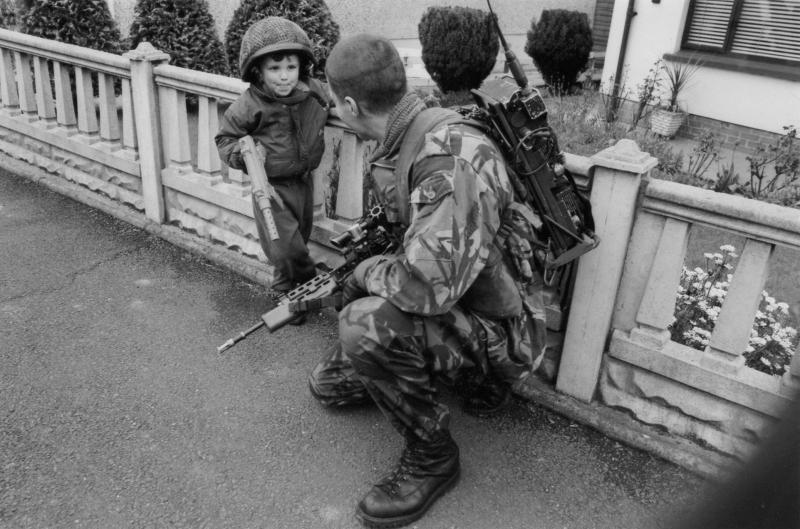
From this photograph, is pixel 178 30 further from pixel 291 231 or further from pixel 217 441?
pixel 217 441

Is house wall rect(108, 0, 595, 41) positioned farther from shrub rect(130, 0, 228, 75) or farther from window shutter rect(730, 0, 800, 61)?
window shutter rect(730, 0, 800, 61)

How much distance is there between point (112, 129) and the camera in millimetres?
5109

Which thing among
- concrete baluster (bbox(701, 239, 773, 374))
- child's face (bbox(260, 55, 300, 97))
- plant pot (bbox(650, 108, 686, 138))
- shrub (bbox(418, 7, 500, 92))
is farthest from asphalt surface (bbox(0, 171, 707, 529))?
shrub (bbox(418, 7, 500, 92))

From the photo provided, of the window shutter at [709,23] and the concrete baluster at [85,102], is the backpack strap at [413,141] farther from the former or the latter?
the window shutter at [709,23]

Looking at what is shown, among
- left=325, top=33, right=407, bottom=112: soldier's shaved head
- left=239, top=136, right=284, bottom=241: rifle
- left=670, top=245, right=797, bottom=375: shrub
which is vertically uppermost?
left=325, top=33, right=407, bottom=112: soldier's shaved head

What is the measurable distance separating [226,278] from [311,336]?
0.92 metres

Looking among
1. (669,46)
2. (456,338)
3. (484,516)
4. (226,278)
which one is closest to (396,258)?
(456,338)

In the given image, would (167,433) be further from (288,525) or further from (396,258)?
(396,258)

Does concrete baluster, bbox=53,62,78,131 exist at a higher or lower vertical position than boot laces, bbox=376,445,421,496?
higher

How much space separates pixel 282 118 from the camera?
3.48 m

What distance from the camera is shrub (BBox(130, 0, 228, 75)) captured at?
7.77 metres

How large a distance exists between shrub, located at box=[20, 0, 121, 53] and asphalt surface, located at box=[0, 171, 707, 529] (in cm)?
429

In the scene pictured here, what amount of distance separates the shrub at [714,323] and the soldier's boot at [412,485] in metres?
1.47

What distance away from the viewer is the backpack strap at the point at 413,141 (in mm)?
2361
